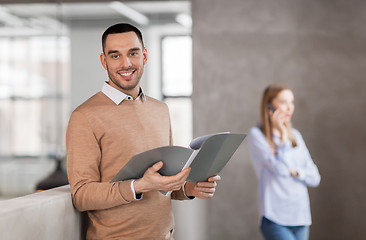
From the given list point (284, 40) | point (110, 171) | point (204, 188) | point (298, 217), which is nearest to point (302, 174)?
point (298, 217)

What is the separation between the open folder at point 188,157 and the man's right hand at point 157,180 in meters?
0.02

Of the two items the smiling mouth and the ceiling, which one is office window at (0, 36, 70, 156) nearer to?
the ceiling

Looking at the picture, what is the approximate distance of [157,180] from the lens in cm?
139

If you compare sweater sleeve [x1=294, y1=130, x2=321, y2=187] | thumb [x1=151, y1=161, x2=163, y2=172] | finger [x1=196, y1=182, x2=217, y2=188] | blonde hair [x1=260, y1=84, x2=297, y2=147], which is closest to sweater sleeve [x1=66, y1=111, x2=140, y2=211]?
thumb [x1=151, y1=161, x2=163, y2=172]

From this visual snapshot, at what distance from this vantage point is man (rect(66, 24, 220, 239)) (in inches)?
59.5

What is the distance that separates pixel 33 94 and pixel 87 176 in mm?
4703

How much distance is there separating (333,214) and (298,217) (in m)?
1.86

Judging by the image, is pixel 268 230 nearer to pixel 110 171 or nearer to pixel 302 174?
pixel 302 174

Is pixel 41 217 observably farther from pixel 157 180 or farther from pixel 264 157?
pixel 264 157

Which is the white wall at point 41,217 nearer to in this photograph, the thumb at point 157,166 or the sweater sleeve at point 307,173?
the thumb at point 157,166

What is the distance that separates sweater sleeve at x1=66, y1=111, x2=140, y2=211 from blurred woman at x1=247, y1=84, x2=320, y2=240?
5.22ft

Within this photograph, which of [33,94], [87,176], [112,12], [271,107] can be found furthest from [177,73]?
[87,176]

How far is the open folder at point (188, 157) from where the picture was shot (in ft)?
4.49

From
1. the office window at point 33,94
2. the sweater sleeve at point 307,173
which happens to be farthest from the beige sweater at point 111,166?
the office window at point 33,94
